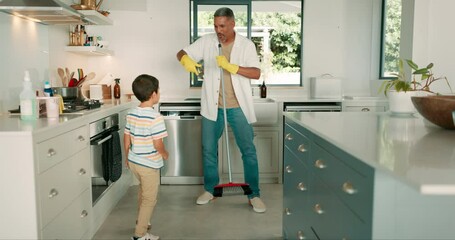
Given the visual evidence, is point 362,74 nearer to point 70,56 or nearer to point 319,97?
point 319,97

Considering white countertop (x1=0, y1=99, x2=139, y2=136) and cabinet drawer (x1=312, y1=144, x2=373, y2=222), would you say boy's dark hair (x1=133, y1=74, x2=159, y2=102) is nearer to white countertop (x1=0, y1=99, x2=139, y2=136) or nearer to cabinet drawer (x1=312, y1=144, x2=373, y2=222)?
white countertop (x1=0, y1=99, x2=139, y2=136)

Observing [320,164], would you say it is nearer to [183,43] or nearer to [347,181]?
[347,181]

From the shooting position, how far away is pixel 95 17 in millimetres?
3838

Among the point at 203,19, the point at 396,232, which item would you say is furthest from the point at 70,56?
the point at 396,232

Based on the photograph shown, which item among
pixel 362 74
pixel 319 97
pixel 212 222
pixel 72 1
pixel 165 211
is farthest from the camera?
pixel 362 74

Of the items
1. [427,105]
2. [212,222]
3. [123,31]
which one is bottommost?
[212,222]

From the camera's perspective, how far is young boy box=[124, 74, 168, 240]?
252cm

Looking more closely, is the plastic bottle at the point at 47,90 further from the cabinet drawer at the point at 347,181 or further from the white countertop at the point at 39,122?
the cabinet drawer at the point at 347,181

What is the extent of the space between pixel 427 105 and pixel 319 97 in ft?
8.68

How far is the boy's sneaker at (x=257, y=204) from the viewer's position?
3.34 metres

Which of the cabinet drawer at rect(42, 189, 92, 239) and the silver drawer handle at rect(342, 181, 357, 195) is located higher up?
the silver drawer handle at rect(342, 181, 357, 195)

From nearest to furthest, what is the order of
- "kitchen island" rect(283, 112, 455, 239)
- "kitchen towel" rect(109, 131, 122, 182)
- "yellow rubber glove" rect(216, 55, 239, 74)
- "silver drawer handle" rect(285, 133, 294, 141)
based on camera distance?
"kitchen island" rect(283, 112, 455, 239)
"silver drawer handle" rect(285, 133, 294, 141)
"kitchen towel" rect(109, 131, 122, 182)
"yellow rubber glove" rect(216, 55, 239, 74)

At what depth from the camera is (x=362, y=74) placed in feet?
15.7

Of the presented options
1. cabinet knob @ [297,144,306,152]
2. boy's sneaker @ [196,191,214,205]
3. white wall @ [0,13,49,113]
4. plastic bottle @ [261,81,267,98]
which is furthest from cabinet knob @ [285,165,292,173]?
plastic bottle @ [261,81,267,98]
